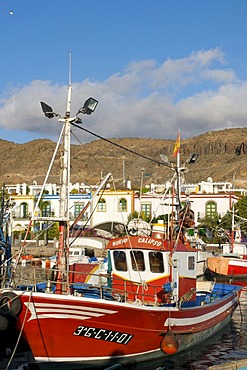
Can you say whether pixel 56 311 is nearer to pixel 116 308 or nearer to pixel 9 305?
pixel 9 305

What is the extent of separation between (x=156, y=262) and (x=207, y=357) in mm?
3508

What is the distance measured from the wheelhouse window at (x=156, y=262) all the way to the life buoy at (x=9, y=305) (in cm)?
528

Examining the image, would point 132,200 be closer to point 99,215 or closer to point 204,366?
point 99,215

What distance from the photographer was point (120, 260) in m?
18.6

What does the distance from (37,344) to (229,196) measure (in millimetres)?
48452

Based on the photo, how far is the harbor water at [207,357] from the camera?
1555 centimetres

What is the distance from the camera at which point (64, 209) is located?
1598cm

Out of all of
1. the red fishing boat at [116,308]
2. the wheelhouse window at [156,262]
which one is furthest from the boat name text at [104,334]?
the wheelhouse window at [156,262]

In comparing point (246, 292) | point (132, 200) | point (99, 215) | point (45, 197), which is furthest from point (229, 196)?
point (246, 292)

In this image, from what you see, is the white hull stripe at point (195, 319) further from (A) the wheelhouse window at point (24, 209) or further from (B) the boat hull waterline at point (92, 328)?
(A) the wheelhouse window at point (24, 209)

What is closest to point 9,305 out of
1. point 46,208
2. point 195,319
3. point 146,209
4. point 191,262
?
point 195,319

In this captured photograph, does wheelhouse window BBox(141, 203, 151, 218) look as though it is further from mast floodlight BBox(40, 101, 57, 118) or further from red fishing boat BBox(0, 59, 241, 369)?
mast floodlight BBox(40, 101, 57, 118)

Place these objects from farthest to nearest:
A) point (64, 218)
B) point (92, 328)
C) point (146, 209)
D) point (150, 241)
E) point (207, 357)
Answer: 1. point (146, 209)
2. point (207, 357)
3. point (150, 241)
4. point (64, 218)
5. point (92, 328)

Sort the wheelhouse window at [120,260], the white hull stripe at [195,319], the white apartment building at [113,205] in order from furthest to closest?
the white apartment building at [113,205], the wheelhouse window at [120,260], the white hull stripe at [195,319]
